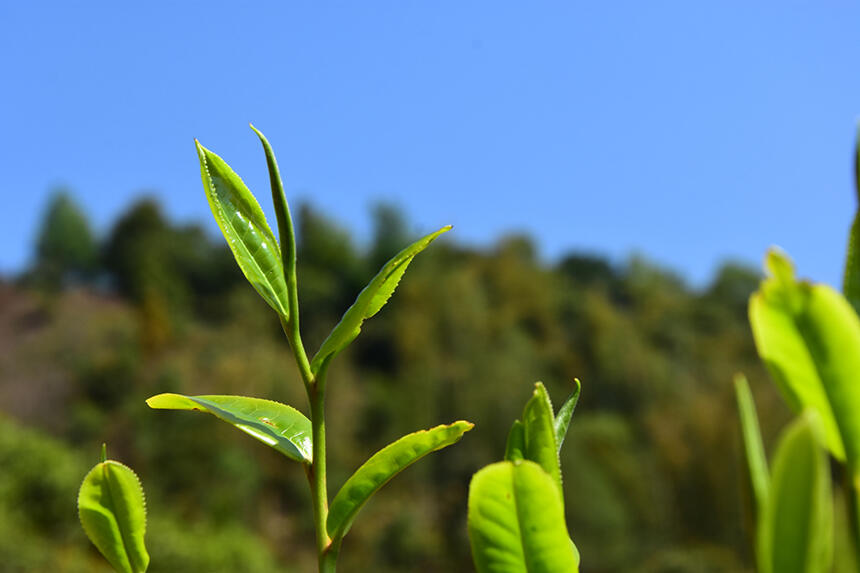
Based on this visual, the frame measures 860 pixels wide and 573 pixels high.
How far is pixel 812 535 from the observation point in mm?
185

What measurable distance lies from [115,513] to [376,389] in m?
18.8

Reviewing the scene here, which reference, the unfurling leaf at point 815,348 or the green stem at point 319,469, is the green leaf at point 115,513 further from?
the unfurling leaf at point 815,348

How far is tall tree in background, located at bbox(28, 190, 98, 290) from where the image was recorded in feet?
81.6

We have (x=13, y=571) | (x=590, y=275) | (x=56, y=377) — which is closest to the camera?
(x=13, y=571)

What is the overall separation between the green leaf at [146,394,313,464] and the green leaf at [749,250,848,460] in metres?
0.18

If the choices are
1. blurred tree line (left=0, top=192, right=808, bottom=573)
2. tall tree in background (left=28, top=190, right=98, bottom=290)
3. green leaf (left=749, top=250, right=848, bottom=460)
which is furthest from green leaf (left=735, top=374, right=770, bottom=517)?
tall tree in background (left=28, top=190, right=98, bottom=290)

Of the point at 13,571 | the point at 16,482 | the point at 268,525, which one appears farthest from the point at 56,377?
the point at 13,571

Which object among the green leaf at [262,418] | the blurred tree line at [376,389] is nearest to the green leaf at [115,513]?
the green leaf at [262,418]

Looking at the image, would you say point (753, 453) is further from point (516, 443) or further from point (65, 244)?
point (65, 244)

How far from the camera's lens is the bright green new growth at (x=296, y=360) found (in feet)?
0.99

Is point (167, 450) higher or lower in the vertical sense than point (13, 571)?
higher

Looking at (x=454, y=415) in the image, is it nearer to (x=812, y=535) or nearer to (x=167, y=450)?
(x=167, y=450)

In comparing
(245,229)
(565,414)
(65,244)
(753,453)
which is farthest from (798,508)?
(65,244)

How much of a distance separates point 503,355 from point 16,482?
12725 mm
